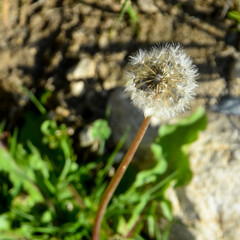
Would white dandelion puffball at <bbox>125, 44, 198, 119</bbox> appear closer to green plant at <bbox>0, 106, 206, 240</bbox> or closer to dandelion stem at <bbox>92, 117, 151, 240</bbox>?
dandelion stem at <bbox>92, 117, 151, 240</bbox>

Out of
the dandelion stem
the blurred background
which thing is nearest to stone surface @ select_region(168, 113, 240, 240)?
the blurred background

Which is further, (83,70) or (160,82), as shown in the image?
(83,70)

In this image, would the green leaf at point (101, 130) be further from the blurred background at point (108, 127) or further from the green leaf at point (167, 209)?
the green leaf at point (167, 209)

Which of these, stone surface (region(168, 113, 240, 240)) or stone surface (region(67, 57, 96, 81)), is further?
stone surface (region(67, 57, 96, 81))

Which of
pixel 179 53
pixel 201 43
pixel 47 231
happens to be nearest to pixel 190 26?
pixel 201 43

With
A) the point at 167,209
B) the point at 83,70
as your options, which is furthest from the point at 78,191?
the point at 83,70

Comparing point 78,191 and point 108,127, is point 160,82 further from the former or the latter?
point 78,191
